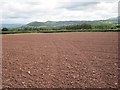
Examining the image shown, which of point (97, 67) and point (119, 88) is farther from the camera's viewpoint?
point (97, 67)

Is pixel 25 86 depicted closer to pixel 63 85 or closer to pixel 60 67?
pixel 63 85

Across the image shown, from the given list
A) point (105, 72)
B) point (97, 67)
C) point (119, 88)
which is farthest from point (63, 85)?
point (97, 67)

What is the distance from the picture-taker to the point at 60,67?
28.9 feet

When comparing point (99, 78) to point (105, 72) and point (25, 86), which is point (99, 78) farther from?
point (25, 86)

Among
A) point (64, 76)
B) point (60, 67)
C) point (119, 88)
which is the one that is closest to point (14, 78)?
point (64, 76)

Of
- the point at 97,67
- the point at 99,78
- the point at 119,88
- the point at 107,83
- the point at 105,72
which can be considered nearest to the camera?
the point at 119,88

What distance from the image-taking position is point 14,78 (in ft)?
23.4

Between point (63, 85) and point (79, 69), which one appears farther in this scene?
point (79, 69)

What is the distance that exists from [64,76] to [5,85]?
210 centimetres

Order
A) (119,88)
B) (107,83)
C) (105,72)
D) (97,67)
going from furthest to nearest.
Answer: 1. (97,67)
2. (105,72)
3. (107,83)
4. (119,88)

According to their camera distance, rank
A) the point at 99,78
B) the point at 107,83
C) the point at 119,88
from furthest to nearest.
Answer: the point at 99,78 → the point at 107,83 → the point at 119,88

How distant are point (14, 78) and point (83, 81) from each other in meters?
2.39

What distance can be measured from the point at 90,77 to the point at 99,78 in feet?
1.03

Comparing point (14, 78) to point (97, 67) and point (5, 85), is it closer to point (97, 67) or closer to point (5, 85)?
point (5, 85)
